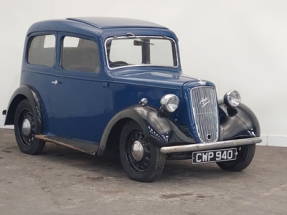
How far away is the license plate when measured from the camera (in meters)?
6.82

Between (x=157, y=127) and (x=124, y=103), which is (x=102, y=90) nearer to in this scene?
(x=124, y=103)

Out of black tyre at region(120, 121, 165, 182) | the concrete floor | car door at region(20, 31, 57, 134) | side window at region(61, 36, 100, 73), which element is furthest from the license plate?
car door at region(20, 31, 57, 134)

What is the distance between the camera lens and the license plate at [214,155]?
6.82 metres

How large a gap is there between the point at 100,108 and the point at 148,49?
3.46 feet

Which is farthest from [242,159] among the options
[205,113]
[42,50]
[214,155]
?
[42,50]

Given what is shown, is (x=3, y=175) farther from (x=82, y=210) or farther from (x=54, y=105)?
(x=82, y=210)

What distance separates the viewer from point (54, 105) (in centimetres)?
826

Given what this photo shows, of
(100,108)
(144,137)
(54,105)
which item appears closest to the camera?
(144,137)

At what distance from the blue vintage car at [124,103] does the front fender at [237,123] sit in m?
0.01

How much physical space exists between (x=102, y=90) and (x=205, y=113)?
135 centimetres

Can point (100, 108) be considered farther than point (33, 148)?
No

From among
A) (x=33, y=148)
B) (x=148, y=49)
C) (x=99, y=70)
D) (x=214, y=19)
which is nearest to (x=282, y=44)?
(x=214, y=19)

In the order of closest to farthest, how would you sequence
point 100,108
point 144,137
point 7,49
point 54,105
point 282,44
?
point 144,137 < point 100,108 < point 54,105 < point 282,44 < point 7,49

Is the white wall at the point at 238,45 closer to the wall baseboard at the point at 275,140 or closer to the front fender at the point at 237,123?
the wall baseboard at the point at 275,140
